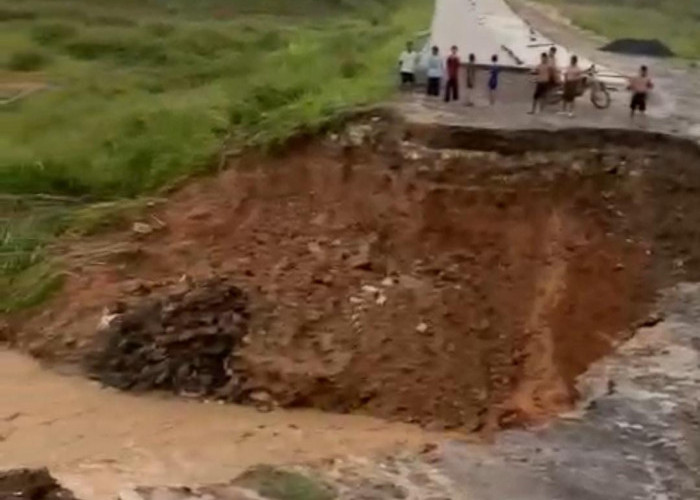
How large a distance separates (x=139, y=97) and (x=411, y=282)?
10.9 meters

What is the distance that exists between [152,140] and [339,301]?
5849 millimetres

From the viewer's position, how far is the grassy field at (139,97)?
18.8 m

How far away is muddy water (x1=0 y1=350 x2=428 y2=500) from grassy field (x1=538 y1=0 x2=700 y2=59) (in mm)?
16879

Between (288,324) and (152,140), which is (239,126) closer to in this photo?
(152,140)

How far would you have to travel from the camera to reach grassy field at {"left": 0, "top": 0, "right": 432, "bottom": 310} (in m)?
18.8

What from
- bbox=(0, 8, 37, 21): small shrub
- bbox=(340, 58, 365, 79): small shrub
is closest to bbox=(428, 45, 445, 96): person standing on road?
bbox=(340, 58, 365, 79): small shrub

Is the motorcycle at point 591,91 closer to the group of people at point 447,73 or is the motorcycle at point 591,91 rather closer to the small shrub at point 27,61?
the group of people at point 447,73

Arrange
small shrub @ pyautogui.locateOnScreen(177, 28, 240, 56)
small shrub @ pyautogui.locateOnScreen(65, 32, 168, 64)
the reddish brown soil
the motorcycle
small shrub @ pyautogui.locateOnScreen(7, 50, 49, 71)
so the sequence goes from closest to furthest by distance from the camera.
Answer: the reddish brown soil < the motorcycle < small shrub @ pyautogui.locateOnScreen(7, 50, 49, 71) < small shrub @ pyautogui.locateOnScreen(177, 28, 240, 56) < small shrub @ pyautogui.locateOnScreen(65, 32, 168, 64)

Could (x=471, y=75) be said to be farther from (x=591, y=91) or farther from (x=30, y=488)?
(x=30, y=488)

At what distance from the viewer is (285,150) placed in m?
17.6

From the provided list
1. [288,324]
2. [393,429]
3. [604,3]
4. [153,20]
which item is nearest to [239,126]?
[288,324]

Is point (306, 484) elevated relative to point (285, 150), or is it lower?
lower

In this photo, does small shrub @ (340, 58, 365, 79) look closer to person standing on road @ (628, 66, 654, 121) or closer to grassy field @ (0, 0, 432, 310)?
grassy field @ (0, 0, 432, 310)

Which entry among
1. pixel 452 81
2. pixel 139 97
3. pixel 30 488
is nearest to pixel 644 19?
pixel 139 97
